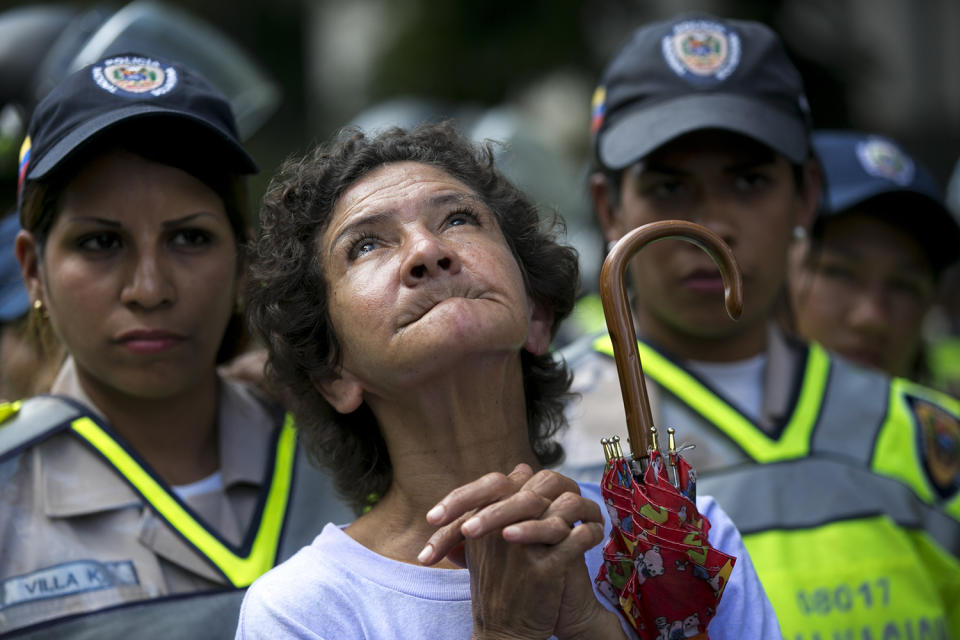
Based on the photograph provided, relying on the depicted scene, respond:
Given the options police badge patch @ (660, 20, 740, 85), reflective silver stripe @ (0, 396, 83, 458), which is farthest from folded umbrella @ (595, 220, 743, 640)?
reflective silver stripe @ (0, 396, 83, 458)

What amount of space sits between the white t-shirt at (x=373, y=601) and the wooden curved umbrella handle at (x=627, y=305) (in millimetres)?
329

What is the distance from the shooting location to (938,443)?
3.23m

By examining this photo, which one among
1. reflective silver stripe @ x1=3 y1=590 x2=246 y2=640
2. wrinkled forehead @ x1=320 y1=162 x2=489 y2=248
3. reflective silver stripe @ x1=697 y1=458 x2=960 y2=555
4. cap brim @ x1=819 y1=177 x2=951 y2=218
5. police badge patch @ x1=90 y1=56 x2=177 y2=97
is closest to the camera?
wrinkled forehead @ x1=320 y1=162 x2=489 y2=248

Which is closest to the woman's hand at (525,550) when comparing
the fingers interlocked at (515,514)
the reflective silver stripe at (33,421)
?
the fingers interlocked at (515,514)

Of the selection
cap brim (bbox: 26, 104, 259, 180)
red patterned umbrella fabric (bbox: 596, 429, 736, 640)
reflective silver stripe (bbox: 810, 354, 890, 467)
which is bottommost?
reflective silver stripe (bbox: 810, 354, 890, 467)

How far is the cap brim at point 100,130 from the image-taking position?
264 cm

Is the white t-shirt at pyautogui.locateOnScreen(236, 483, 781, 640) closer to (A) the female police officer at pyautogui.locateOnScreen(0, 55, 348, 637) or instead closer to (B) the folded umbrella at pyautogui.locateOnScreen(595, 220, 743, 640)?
(B) the folded umbrella at pyautogui.locateOnScreen(595, 220, 743, 640)

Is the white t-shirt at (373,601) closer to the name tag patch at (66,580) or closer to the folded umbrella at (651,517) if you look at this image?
the folded umbrella at (651,517)

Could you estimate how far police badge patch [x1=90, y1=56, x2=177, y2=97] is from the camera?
9.16 ft

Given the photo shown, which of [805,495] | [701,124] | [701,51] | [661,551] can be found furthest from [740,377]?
[661,551]

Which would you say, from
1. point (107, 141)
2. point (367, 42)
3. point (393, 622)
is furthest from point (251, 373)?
point (367, 42)

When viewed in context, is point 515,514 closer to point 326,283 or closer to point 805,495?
point 326,283

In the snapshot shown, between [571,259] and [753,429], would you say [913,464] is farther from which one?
[571,259]

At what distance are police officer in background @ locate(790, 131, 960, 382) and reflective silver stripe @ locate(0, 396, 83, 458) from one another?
7.98ft
